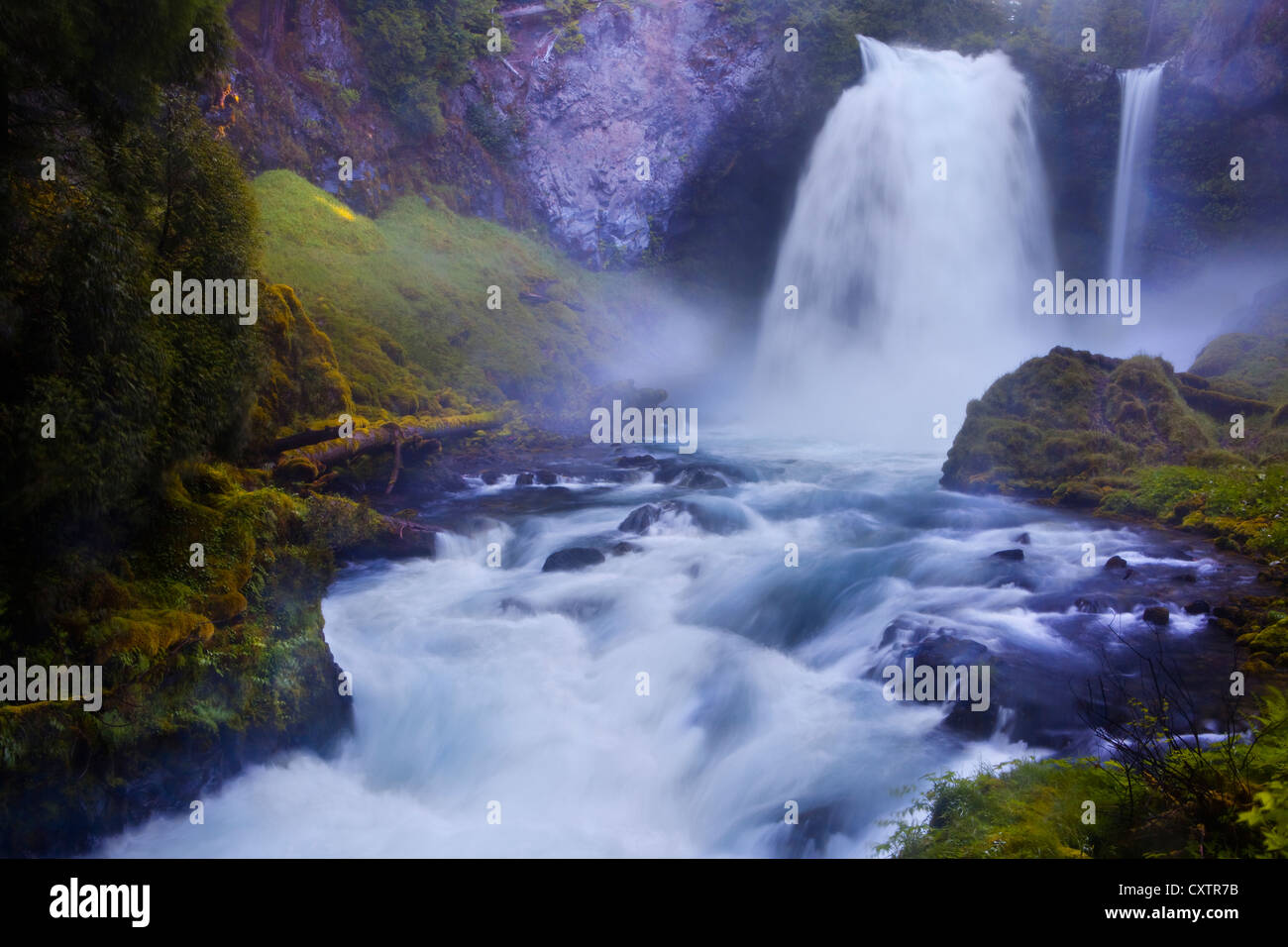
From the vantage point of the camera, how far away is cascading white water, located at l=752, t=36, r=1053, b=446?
3112 cm

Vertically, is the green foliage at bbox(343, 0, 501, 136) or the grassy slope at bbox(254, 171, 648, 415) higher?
the green foliage at bbox(343, 0, 501, 136)

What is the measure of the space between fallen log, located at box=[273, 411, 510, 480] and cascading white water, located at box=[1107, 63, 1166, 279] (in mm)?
28205

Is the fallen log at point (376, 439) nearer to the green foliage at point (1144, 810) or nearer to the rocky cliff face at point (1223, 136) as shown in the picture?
the green foliage at point (1144, 810)

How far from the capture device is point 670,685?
10078 millimetres

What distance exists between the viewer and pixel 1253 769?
16.1 feet

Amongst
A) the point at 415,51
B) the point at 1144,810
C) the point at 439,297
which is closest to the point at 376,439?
the point at 439,297

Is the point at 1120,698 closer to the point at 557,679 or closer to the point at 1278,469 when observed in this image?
the point at 557,679

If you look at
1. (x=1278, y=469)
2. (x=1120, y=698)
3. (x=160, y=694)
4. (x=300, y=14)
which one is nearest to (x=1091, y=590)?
(x=1120, y=698)

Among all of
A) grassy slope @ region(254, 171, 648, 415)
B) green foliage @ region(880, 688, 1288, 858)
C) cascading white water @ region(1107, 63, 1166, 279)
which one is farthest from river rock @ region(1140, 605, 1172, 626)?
cascading white water @ region(1107, 63, 1166, 279)

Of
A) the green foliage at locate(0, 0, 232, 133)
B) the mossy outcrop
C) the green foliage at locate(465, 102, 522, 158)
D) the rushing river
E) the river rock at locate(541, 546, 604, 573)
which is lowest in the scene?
the rushing river

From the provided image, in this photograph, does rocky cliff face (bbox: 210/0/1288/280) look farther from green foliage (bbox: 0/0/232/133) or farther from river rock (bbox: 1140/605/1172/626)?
river rock (bbox: 1140/605/1172/626)
